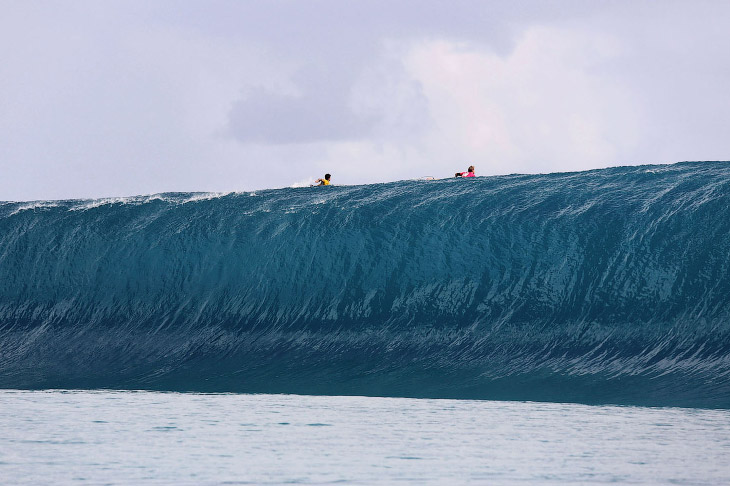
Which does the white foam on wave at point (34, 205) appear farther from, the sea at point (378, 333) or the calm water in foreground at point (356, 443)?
the calm water in foreground at point (356, 443)

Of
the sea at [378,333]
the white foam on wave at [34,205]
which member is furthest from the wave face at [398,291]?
the white foam on wave at [34,205]

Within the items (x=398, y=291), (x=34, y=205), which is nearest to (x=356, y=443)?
(x=398, y=291)

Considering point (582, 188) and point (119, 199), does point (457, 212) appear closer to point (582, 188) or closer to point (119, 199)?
point (582, 188)

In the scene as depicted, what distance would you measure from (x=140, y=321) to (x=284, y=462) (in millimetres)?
12251

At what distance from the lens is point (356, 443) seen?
30.8ft

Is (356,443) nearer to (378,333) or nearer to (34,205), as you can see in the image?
(378,333)

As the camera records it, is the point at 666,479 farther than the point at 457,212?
No

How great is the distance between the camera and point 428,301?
1812 cm

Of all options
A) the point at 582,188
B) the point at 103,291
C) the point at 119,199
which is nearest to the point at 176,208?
the point at 119,199

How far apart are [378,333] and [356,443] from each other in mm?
8339

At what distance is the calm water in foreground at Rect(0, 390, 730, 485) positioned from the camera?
25.1ft

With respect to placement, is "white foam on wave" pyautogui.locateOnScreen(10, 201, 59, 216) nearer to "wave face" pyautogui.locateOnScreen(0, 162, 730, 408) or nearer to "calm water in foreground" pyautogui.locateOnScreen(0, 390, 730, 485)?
"wave face" pyautogui.locateOnScreen(0, 162, 730, 408)

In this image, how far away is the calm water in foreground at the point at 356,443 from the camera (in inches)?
302

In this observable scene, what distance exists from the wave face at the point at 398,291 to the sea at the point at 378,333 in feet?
0.16
